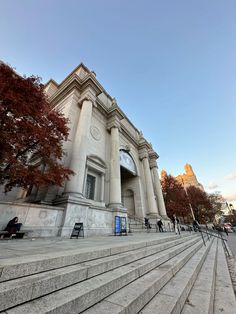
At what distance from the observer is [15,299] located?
1.66 m

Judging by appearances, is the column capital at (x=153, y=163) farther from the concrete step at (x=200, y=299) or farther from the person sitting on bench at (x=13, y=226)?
the concrete step at (x=200, y=299)

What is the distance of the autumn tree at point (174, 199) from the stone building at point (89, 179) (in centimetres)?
1322

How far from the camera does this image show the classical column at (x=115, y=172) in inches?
541

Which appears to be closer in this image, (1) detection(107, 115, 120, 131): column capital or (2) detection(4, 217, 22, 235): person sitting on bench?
(2) detection(4, 217, 22, 235): person sitting on bench

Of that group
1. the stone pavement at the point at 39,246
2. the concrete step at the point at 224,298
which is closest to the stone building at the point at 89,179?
the stone pavement at the point at 39,246

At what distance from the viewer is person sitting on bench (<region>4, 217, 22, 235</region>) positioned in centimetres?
628

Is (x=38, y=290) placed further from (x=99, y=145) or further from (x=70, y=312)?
(x=99, y=145)

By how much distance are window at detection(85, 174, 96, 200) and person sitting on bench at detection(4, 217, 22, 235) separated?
23.7 feet

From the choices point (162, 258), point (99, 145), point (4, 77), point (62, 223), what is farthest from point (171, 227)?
point (4, 77)

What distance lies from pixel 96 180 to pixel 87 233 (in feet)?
19.0

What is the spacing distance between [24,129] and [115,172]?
29.9 ft

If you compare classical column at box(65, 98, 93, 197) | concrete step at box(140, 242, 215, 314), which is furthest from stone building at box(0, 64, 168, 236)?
concrete step at box(140, 242, 215, 314)

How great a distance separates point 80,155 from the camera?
11422 mm

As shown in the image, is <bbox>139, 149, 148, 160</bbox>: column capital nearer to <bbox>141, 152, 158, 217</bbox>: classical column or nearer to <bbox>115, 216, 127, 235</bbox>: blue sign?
<bbox>141, 152, 158, 217</bbox>: classical column
